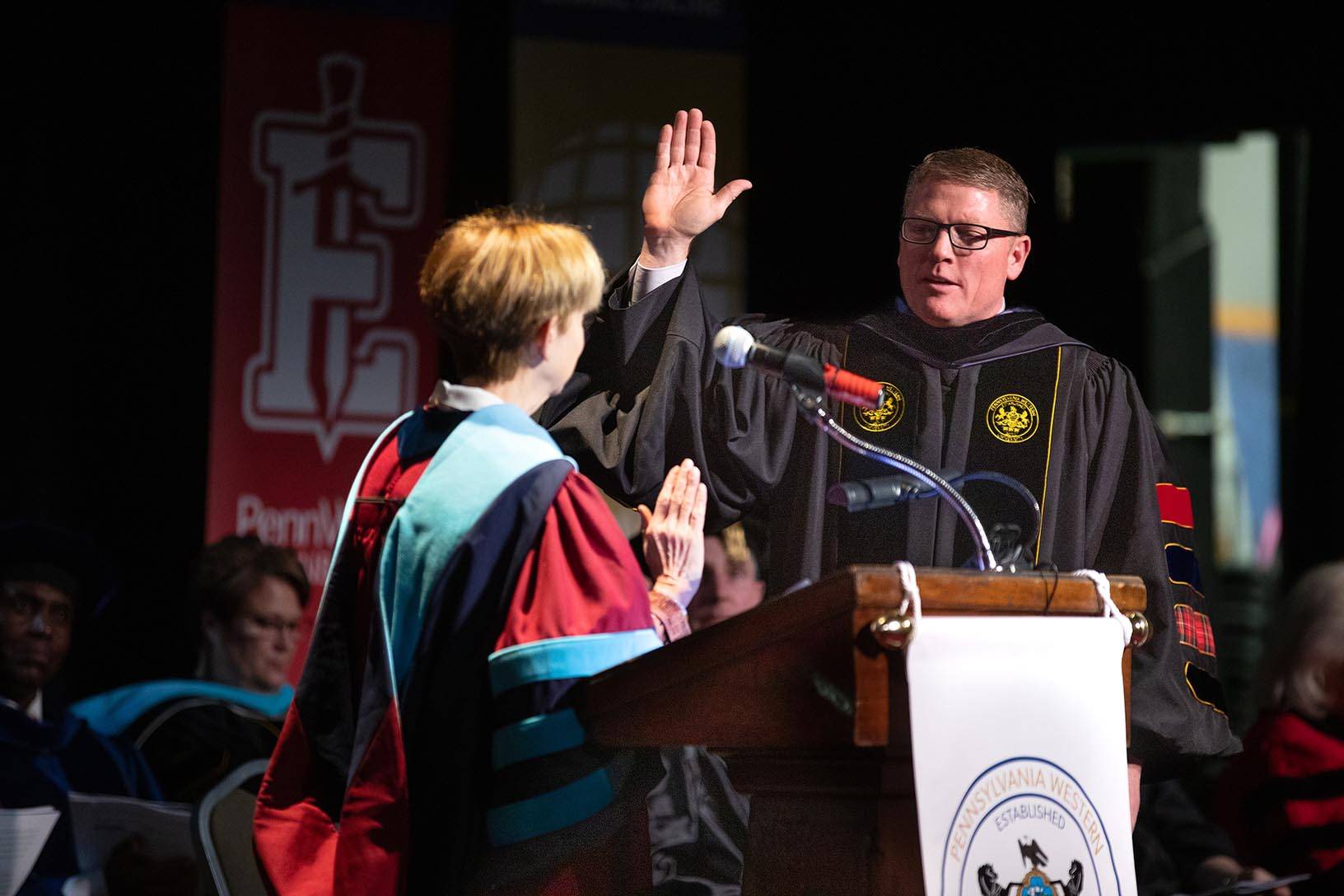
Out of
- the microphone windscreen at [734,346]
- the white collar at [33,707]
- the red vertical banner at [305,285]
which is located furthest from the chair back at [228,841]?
the red vertical banner at [305,285]

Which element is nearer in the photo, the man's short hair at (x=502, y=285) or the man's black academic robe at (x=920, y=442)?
the man's short hair at (x=502, y=285)

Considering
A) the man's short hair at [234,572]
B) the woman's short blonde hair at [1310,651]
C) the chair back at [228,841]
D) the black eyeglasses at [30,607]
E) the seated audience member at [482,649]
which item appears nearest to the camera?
the seated audience member at [482,649]

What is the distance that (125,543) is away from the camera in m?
5.40

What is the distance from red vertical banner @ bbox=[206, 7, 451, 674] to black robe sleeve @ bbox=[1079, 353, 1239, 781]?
120 inches

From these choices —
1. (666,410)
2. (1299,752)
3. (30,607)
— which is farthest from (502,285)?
(1299,752)

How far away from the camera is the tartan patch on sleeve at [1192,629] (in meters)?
2.34

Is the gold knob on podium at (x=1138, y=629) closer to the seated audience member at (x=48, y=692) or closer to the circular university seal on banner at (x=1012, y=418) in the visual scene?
the circular university seal on banner at (x=1012, y=418)

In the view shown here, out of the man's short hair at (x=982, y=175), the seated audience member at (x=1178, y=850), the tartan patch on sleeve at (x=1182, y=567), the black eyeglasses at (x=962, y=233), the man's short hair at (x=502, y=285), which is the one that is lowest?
the seated audience member at (x=1178, y=850)

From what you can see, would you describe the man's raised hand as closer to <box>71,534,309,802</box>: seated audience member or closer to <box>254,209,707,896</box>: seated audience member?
<box>254,209,707,896</box>: seated audience member

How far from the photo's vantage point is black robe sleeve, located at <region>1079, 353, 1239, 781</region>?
7.34 feet

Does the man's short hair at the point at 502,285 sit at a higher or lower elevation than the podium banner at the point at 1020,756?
higher

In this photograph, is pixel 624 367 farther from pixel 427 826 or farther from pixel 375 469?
pixel 427 826

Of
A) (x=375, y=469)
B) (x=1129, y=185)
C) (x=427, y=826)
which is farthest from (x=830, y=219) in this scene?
(x=1129, y=185)

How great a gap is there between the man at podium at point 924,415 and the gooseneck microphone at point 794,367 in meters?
0.43
